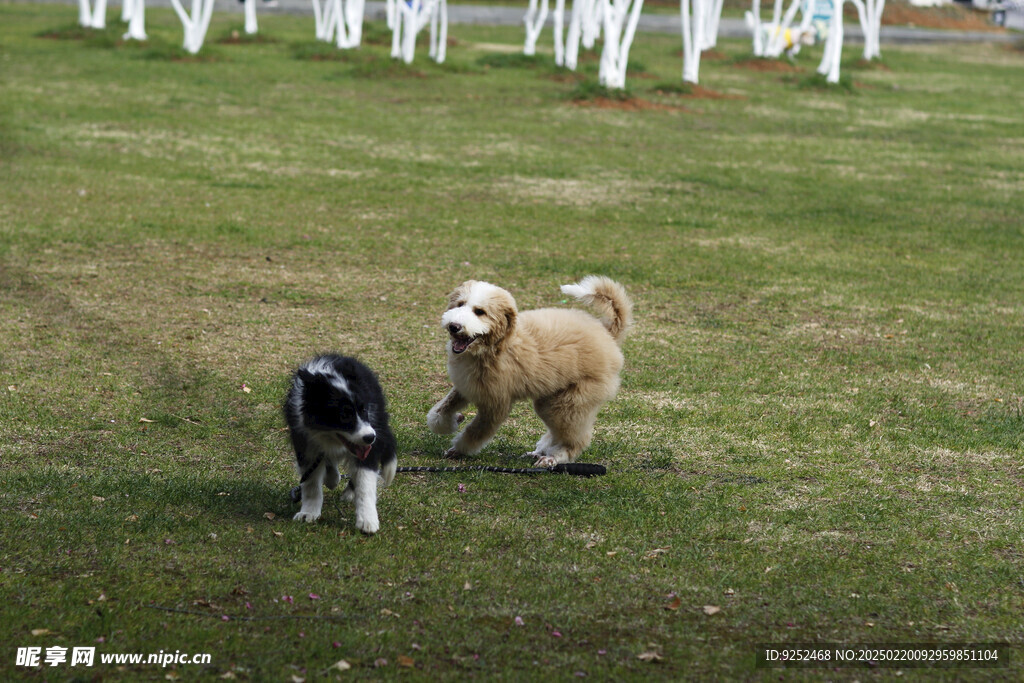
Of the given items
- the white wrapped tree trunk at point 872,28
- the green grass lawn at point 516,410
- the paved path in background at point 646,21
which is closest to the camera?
the green grass lawn at point 516,410

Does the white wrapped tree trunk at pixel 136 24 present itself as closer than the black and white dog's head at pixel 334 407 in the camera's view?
No

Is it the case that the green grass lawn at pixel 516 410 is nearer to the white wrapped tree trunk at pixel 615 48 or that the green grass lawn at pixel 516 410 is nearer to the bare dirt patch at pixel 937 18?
the white wrapped tree trunk at pixel 615 48

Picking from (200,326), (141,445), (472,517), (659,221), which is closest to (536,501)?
(472,517)

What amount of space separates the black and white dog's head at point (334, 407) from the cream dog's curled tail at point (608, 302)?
1562 mm

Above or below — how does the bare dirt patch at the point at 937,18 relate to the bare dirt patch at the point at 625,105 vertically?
above

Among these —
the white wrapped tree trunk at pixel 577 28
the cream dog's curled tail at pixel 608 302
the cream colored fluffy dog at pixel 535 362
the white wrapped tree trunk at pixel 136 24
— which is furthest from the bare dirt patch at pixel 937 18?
the cream colored fluffy dog at pixel 535 362

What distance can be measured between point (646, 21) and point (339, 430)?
3511 centimetres

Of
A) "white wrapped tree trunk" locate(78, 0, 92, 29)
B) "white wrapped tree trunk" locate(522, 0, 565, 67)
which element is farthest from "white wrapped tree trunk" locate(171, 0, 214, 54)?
"white wrapped tree trunk" locate(522, 0, 565, 67)

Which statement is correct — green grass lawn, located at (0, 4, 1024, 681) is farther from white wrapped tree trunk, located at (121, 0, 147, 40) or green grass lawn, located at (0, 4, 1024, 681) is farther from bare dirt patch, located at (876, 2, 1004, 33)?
bare dirt patch, located at (876, 2, 1004, 33)

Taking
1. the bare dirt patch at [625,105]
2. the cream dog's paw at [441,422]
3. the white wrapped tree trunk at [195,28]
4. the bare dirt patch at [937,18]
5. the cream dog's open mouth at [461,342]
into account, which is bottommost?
the cream dog's paw at [441,422]

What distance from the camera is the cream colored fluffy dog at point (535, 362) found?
4996mm

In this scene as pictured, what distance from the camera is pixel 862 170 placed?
48.8 feet

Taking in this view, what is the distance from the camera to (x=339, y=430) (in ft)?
14.1

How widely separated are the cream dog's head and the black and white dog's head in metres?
0.61
